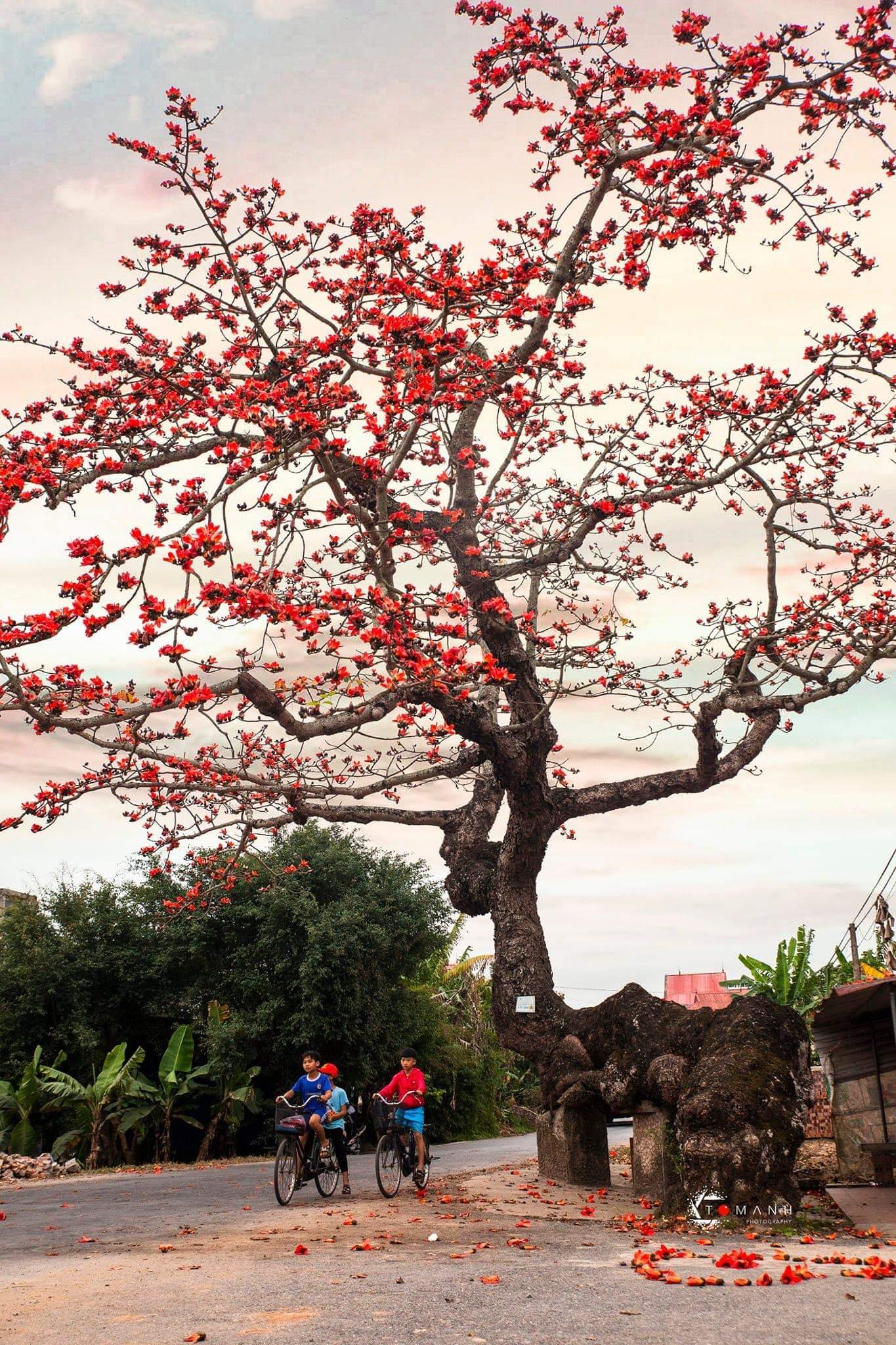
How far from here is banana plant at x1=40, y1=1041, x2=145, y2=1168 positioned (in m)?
20.8

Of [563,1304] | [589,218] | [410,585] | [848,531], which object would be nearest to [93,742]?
[410,585]

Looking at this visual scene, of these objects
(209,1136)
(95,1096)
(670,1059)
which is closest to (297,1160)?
(670,1059)

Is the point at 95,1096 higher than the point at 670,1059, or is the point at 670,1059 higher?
the point at 670,1059

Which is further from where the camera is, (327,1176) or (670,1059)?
(327,1176)

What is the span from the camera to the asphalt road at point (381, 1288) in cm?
621

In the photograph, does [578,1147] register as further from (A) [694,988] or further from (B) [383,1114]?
(A) [694,988]

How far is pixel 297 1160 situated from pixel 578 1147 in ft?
11.5

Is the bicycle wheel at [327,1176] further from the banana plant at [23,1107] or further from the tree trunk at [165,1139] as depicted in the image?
the banana plant at [23,1107]

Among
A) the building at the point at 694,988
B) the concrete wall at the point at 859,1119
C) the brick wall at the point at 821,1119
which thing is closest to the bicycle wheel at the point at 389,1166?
the concrete wall at the point at 859,1119

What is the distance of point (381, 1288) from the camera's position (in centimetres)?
734

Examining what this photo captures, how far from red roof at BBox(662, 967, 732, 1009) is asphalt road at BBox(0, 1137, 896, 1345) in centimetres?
3236

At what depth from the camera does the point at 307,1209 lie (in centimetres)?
1182

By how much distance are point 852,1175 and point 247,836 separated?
9099 mm

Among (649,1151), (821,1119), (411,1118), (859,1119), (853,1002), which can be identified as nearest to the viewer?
(649,1151)
